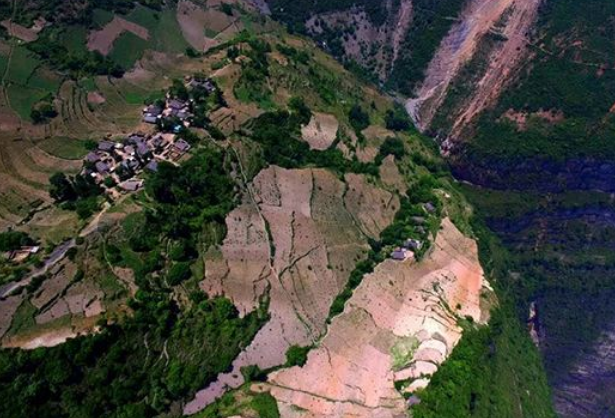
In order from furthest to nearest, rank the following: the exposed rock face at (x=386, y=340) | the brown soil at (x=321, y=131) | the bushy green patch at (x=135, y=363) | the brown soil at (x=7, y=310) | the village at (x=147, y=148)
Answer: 1. the brown soil at (x=321, y=131)
2. the village at (x=147, y=148)
3. the exposed rock face at (x=386, y=340)
4. the brown soil at (x=7, y=310)
5. the bushy green patch at (x=135, y=363)

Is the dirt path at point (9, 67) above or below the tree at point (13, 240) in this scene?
above

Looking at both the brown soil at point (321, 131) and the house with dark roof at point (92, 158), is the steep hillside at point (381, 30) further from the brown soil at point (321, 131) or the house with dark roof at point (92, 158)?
the house with dark roof at point (92, 158)

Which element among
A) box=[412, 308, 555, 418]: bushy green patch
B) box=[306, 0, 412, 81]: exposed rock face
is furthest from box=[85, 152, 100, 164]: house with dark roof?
box=[306, 0, 412, 81]: exposed rock face

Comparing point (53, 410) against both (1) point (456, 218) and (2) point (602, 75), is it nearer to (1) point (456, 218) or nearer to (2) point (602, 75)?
(1) point (456, 218)

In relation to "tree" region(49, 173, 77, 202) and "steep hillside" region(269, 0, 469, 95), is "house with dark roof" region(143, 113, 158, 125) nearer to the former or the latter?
"tree" region(49, 173, 77, 202)

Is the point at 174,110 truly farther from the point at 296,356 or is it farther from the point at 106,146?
the point at 296,356

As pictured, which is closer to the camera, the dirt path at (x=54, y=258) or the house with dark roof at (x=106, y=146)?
the dirt path at (x=54, y=258)

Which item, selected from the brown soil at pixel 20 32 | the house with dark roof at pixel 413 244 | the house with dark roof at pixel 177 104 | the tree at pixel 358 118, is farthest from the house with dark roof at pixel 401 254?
the brown soil at pixel 20 32
